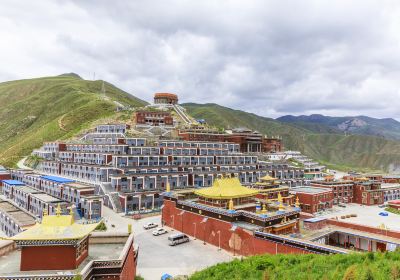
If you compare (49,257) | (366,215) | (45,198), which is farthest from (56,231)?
(366,215)

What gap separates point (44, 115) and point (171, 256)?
14454 cm

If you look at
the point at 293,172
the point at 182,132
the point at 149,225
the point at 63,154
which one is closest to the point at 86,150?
the point at 63,154

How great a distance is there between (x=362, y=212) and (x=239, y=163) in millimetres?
Result: 31350

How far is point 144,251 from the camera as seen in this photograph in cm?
3644

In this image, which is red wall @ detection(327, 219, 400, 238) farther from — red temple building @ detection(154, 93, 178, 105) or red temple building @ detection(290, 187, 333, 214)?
red temple building @ detection(154, 93, 178, 105)

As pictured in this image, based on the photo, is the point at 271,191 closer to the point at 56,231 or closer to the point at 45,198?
the point at 45,198

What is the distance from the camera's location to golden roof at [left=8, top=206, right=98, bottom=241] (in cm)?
1877

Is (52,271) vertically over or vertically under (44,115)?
under

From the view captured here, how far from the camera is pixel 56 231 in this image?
63.3 feet

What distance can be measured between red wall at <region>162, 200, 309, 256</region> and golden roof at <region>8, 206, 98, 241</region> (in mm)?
18509

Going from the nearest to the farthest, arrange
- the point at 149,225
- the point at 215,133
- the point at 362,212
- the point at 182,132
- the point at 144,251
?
the point at 144,251 < the point at 149,225 < the point at 362,212 < the point at 182,132 < the point at 215,133

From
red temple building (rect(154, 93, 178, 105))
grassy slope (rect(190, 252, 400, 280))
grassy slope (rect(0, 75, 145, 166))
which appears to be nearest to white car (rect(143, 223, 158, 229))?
grassy slope (rect(190, 252, 400, 280))

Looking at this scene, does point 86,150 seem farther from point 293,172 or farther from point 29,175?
point 293,172

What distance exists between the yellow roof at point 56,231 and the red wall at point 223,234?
18441 mm
